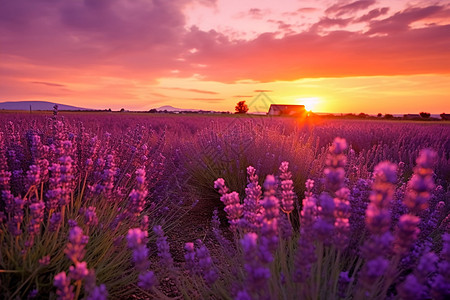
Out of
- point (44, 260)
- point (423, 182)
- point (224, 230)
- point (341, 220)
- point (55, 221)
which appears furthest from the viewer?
point (224, 230)

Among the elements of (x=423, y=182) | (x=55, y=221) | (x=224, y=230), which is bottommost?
(x=224, y=230)

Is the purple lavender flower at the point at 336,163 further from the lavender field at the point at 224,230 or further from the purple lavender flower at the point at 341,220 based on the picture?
the purple lavender flower at the point at 341,220

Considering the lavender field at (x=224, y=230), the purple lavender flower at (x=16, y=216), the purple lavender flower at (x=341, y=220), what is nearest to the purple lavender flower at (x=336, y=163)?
the lavender field at (x=224, y=230)

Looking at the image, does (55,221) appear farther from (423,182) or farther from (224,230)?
(224,230)

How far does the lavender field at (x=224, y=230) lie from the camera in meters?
1.01

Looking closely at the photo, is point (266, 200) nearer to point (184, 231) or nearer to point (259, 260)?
point (259, 260)

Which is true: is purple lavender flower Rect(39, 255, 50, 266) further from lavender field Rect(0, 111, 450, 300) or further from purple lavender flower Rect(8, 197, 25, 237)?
purple lavender flower Rect(8, 197, 25, 237)

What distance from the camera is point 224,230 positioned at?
3.33 meters

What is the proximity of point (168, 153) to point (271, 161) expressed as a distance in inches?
88.0

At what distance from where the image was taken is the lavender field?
3.30 ft

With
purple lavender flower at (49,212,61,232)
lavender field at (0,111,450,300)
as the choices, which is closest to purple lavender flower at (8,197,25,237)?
lavender field at (0,111,450,300)

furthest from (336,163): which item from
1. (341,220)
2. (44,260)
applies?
(44,260)

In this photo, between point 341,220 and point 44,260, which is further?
point 44,260

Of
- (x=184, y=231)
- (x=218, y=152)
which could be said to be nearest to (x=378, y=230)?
(x=184, y=231)
